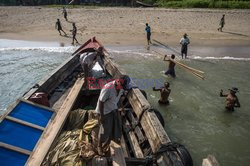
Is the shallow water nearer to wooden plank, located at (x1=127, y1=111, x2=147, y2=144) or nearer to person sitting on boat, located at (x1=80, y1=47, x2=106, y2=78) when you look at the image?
wooden plank, located at (x1=127, y1=111, x2=147, y2=144)

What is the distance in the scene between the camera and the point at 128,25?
25625 mm

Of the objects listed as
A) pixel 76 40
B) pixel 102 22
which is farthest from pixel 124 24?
pixel 76 40

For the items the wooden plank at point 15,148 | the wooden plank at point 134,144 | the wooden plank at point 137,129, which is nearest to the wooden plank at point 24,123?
the wooden plank at point 15,148

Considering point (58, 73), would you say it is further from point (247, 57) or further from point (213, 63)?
point (247, 57)

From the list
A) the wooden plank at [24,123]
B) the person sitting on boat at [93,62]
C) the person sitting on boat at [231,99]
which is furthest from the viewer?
the person sitting on boat at [231,99]

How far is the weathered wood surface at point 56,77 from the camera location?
6916 mm

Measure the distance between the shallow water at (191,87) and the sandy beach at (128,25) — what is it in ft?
8.93

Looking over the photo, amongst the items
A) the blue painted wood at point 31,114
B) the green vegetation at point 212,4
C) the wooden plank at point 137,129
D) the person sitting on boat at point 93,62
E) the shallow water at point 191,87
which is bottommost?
the shallow water at point 191,87

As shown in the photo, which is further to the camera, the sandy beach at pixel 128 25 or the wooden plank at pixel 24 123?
the sandy beach at pixel 128 25

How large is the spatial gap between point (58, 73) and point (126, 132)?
12.2 ft

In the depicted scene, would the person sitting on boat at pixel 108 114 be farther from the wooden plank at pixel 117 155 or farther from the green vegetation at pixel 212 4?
the green vegetation at pixel 212 4

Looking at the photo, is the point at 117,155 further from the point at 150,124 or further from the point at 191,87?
the point at 191,87

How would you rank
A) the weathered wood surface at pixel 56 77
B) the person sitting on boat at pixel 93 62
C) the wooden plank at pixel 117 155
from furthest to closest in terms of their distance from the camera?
1. the person sitting on boat at pixel 93 62
2. the weathered wood surface at pixel 56 77
3. the wooden plank at pixel 117 155

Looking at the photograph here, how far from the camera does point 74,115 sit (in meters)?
6.10
